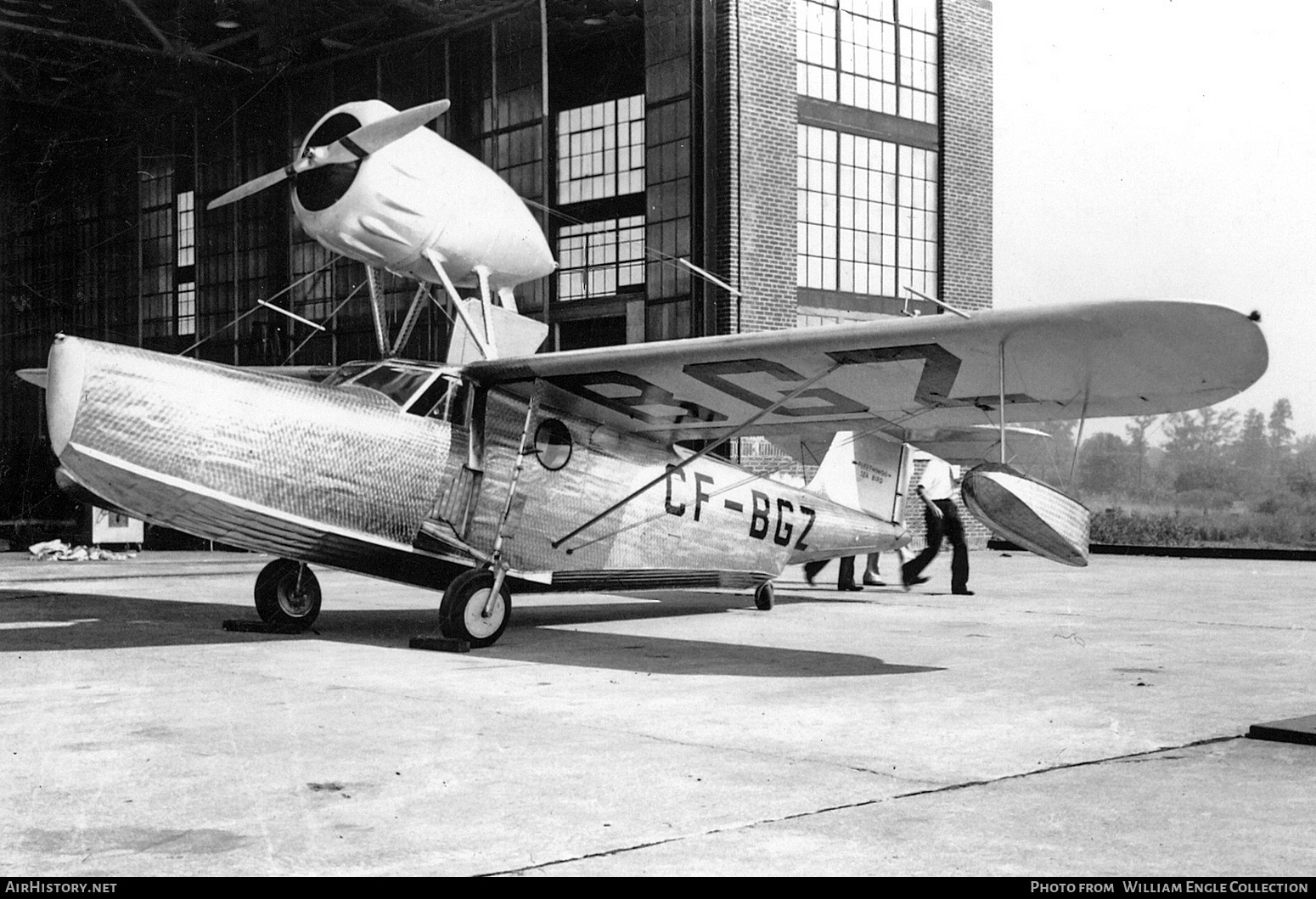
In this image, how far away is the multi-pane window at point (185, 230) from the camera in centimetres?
3497

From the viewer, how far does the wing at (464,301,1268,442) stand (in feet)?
26.1

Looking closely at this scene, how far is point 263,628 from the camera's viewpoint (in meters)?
11.2

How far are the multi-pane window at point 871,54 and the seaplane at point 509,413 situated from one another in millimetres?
12951

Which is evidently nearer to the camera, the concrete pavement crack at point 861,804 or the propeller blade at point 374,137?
the concrete pavement crack at point 861,804

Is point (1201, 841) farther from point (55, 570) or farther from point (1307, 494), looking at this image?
point (1307, 494)

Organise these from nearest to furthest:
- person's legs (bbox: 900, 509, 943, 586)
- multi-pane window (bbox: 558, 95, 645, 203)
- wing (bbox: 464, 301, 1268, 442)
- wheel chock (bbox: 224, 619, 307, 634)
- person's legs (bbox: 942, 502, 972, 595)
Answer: wing (bbox: 464, 301, 1268, 442) < wheel chock (bbox: 224, 619, 307, 634) < person's legs (bbox: 942, 502, 972, 595) < person's legs (bbox: 900, 509, 943, 586) < multi-pane window (bbox: 558, 95, 645, 203)

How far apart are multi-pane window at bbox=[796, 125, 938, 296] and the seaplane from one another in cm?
1200

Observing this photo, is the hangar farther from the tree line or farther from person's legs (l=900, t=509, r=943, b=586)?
the tree line

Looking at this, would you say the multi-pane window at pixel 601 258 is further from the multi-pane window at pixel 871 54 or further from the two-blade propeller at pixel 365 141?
the two-blade propeller at pixel 365 141

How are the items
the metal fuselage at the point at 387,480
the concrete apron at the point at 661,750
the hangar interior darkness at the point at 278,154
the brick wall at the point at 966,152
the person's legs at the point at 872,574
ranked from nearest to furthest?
the concrete apron at the point at 661,750, the metal fuselage at the point at 387,480, the person's legs at the point at 872,574, the hangar interior darkness at the point at 278,154, the brick wall at the point at 966,152

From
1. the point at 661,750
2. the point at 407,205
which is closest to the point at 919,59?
the point at 407,205

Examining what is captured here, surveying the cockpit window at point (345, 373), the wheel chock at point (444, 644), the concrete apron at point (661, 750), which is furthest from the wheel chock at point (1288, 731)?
the cockpit window at point (345, 373)

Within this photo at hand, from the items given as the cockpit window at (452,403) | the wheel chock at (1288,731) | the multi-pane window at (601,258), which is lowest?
the wheel chock at (1288,731)

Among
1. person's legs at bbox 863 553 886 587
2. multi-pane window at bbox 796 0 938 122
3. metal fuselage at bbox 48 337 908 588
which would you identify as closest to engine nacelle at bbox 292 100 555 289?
metal fuselage at bbox 48 337 908 588
